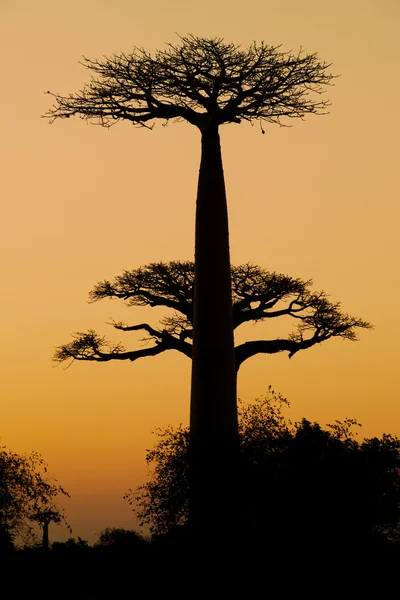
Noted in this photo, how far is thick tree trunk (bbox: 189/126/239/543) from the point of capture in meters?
24.4

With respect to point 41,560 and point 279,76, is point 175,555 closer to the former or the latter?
point 41,560

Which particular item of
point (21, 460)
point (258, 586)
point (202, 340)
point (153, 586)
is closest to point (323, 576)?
point (258, 586)

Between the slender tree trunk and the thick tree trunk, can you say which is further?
the slender tree trunk

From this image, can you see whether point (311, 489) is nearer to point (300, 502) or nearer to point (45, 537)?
point (300, 502)

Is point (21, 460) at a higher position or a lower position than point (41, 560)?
higher

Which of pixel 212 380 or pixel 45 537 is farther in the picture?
pixel 45 537

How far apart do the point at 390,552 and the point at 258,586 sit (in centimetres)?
417

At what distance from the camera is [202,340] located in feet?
84.1

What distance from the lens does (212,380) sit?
2527 centimetres

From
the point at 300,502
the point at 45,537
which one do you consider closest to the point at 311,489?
the point at 300,502

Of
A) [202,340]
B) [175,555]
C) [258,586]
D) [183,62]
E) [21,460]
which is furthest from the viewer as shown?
[21,460]

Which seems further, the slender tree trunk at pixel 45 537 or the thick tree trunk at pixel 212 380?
the slender tree trunk at pixel 45 537

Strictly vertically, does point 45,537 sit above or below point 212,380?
below

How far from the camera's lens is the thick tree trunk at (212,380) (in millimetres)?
24406
